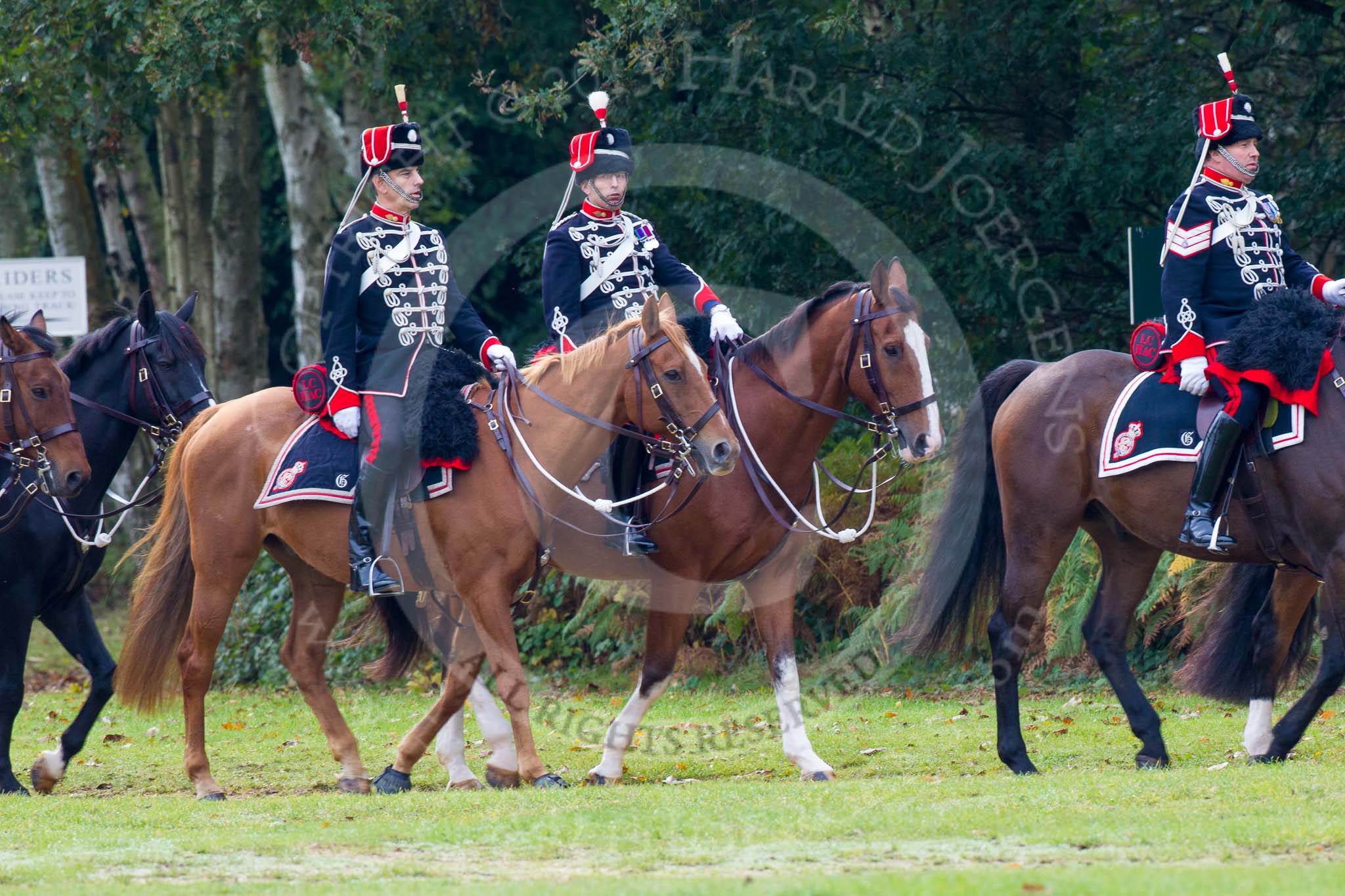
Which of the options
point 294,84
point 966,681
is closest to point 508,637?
point 966,681

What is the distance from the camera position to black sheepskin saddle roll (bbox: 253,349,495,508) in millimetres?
8156

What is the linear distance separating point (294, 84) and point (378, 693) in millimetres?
7394

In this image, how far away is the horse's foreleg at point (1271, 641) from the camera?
8742 mm

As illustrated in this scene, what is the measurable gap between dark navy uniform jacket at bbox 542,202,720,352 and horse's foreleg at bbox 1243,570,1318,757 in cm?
349

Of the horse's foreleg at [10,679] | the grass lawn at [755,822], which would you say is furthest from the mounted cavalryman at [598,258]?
the horse's foreleg at [10,679]

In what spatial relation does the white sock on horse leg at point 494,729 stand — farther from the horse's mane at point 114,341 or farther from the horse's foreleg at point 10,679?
the horse's mane at point 114,341

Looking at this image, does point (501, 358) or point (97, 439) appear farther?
point (97, 439)

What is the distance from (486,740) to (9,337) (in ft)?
11.6

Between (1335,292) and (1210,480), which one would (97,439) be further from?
(1335,292)

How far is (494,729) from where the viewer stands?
8.81m

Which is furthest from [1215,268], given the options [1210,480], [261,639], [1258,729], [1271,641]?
[261,639]

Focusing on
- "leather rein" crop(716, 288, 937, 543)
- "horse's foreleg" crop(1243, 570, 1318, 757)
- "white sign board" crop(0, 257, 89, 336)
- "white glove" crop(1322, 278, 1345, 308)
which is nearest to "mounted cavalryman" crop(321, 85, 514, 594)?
"leather rein" crop(716, 288, 937, 543)

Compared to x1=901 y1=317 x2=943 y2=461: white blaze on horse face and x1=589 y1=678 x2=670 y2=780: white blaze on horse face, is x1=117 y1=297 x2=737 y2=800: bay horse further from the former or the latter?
x1=901 y1=317 x2=943 y2=461: white blaze on horse face

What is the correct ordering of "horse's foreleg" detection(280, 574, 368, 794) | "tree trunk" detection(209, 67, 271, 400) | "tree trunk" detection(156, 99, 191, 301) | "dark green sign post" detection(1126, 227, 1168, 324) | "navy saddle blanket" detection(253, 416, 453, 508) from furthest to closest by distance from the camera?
"tree trunk" detection(156, 99, 191, 301) < "tree trunk" detection(209, 67, 271, 400) < "dark green sign post" detection(1126, 227, 1168, 324) < "horse's foreleg" detection(280, 574, 368, 794) < "navy saddle blanket" detection(253, 416, 453, 508)
